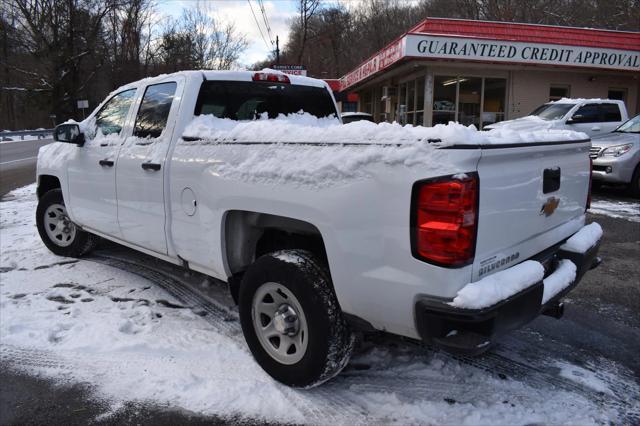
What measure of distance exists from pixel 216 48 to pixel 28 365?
50069 millimetres

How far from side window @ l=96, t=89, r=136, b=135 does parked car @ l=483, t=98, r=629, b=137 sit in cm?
928

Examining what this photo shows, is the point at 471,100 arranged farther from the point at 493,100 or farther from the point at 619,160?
the point at 619,160

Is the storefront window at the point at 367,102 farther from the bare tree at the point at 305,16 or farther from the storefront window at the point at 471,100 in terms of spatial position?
the bare tree at the point at 305,16

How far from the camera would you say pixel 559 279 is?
2.86 metres

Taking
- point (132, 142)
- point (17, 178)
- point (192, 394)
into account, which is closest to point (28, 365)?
point (192, 394)

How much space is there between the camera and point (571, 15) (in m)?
36.8

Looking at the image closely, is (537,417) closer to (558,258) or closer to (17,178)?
(558,258)

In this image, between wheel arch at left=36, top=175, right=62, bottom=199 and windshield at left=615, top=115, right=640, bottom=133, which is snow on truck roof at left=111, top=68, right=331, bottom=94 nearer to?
wheel arch at left=36, top=175, right=62, bottom=199

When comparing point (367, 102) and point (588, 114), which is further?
point (367, 102)

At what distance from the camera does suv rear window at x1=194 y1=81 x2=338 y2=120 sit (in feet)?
13.0

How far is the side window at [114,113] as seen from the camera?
15.0ft

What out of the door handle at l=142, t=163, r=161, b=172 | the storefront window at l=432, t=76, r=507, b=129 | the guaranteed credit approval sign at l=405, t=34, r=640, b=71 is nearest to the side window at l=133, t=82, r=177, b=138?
the door handle at l=142, t=163, r=161, b=172

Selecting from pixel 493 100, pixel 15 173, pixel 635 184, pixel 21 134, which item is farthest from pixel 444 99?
pixel 21 134

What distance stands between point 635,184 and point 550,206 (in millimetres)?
8465
